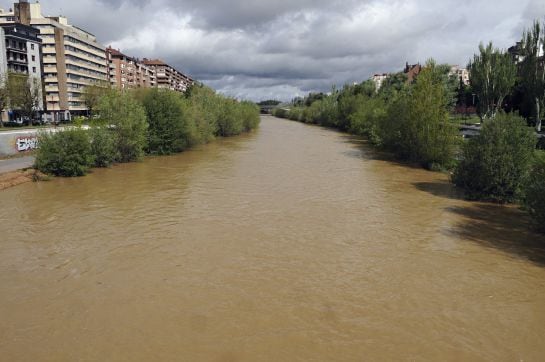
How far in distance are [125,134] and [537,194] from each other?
990 inches

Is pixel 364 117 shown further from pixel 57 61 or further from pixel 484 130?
pixel 57 61

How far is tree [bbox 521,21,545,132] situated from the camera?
141 feet

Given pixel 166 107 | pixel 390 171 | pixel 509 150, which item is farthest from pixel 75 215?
pixel 166 107

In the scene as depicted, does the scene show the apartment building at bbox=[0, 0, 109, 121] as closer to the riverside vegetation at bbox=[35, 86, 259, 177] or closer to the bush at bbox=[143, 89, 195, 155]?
the riverside vegetation at bbox=[35, 86, 259, 177]

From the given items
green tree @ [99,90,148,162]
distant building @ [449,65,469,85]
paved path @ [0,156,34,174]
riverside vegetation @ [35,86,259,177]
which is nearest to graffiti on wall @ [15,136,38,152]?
paved path @ [0,156,34,174]

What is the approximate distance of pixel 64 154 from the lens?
79.8 feet

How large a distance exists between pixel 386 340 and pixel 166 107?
31.1 meters

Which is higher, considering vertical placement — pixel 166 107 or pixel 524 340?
pixel 166 107

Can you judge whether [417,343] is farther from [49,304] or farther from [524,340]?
[49,304]

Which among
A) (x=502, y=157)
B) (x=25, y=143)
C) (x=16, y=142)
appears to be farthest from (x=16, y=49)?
(x=502, y=157)

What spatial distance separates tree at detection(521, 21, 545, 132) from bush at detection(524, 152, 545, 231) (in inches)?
1365

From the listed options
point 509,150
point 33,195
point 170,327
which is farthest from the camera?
point 33,195

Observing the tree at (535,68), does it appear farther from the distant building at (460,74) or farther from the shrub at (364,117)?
the distant building at (460,74)

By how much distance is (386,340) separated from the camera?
24.1ft
